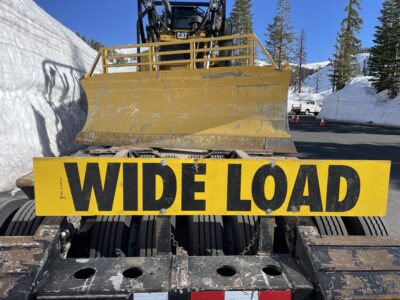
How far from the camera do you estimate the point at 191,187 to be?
1.80 metres

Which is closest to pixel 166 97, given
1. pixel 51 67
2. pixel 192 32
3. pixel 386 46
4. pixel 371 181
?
pixel 192 32

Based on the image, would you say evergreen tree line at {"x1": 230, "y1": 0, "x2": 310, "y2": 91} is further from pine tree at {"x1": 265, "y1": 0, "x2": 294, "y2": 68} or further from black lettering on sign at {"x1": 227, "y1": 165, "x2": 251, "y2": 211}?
black lettering on sign at {"x1": 227, "y1": 165, "x2": 251, "y2": 211}

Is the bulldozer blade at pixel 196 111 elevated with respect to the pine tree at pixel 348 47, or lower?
lower

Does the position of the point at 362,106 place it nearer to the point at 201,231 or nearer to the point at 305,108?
the point at 305,108

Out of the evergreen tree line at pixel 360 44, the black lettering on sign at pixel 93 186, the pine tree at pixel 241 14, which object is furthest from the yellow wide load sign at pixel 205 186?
the pine tree at pixel 241 14

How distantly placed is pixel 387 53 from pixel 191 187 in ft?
142

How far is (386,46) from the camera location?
37.5 meters

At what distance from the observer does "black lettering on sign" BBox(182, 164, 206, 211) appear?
1787 millimetres

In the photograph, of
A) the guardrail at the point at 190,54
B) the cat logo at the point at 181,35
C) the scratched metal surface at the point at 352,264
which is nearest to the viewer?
the scratched metal surface at the point at 352,264

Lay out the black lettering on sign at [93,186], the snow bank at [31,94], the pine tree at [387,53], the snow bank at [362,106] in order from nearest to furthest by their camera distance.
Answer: the black lettering on sign at [93,186], the snow bank at [31,94], the snow bank at [362,106], the pine tree at [387,53]

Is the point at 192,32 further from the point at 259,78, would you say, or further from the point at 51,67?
the point at 51,67

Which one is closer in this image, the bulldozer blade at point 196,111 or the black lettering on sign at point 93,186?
the black lettering on sign at point 93,186

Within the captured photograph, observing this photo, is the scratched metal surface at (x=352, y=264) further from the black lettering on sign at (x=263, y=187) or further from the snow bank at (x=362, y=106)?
the snow bank at (x=362, y=106)

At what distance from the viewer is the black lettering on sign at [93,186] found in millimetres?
1769
